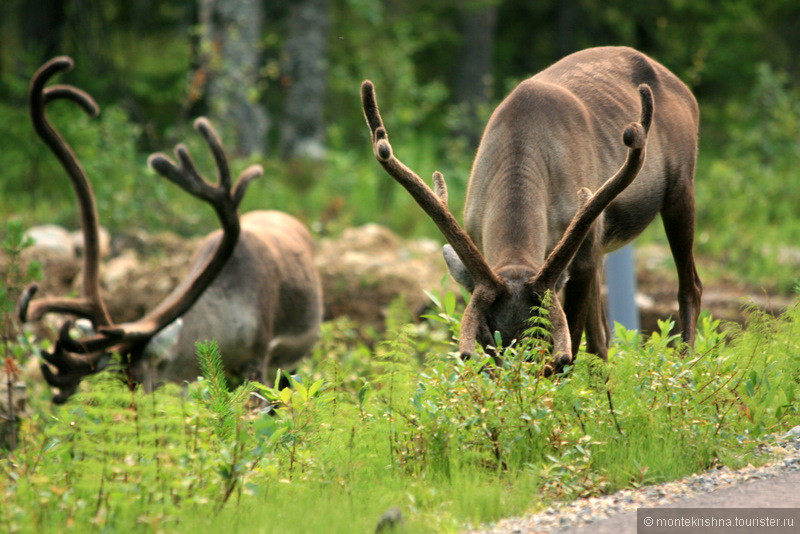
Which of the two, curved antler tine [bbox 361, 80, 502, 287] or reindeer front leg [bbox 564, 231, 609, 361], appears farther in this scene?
reindeer front leg [bbox 564, 231, 609, 361]

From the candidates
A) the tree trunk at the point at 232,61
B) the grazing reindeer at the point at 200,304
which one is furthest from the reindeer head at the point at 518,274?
the tree trunk at the point at 232,61

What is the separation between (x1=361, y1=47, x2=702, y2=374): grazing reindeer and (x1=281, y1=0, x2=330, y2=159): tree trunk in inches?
439

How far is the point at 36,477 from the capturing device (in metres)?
3.92

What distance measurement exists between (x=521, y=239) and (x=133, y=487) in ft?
8.16

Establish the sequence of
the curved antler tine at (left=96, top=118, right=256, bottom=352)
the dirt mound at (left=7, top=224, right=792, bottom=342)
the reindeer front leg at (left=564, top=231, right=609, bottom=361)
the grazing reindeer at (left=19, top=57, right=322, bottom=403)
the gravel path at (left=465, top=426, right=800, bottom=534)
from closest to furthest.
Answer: the gravel path at (left=465, top=426, right=800, bottom=534) < the reindeer front leg at (left=564, top=231, right=609, bottom=361) < the grazing reindeer at (left=19, top=57, right=322, bottom=403) < the curved antler tine at (left=96, top=118, right=256, bottom=352) < the dirt mound at (left=7, top=224, right=792, bottom=342)

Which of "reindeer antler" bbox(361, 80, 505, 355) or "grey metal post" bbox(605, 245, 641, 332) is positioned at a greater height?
"reindeer antler" bbox(361, 80, 505, 355)

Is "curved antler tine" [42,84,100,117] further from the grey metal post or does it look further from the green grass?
the grey metal post

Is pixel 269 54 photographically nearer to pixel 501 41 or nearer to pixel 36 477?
pixel 501 41

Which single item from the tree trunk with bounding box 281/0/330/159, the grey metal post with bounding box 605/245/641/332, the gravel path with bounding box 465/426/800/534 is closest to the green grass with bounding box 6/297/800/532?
the gravel path with bounding box 465/426/800/534

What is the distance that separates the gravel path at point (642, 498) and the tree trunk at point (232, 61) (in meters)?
10.5

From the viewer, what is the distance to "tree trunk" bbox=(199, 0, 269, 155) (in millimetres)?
14242

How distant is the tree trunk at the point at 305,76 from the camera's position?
1719 centimetres

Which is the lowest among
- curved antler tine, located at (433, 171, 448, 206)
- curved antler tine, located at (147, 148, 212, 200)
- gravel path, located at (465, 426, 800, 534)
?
gravel path, located at (465, 426, 800, 534)

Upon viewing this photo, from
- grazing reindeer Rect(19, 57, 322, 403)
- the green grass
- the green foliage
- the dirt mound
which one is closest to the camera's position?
the green grass
